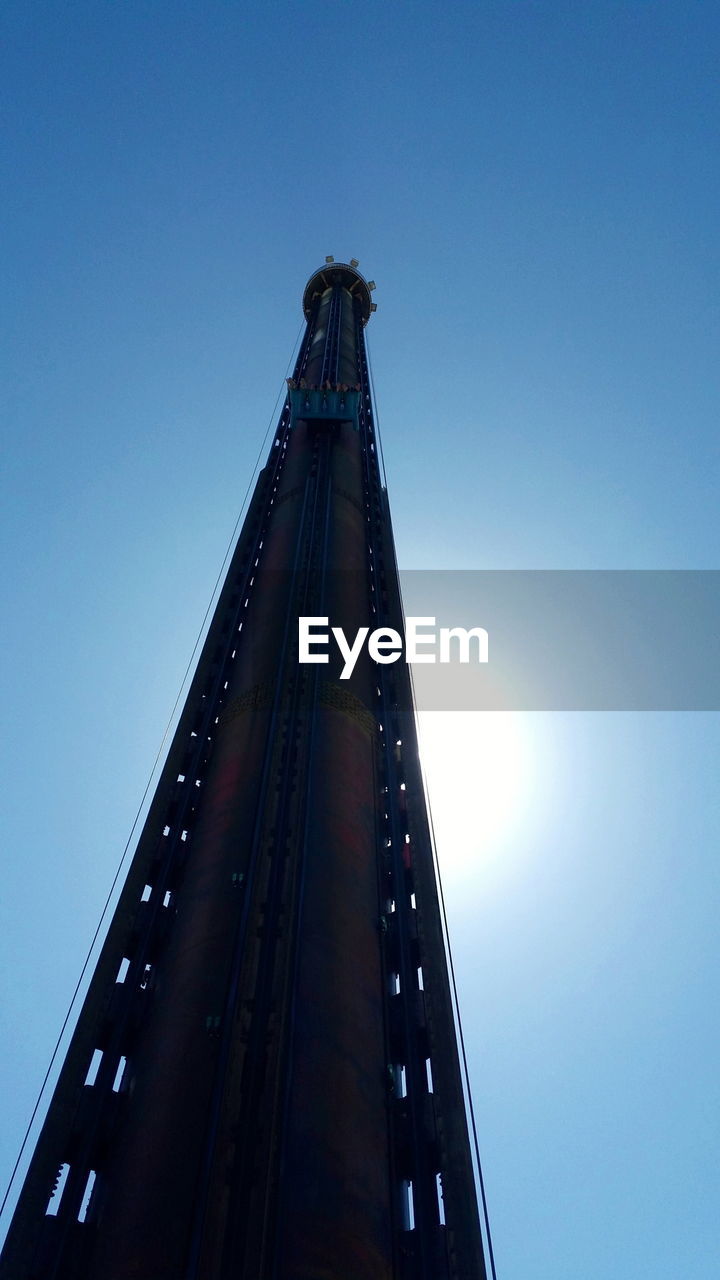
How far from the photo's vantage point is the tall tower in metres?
7.18

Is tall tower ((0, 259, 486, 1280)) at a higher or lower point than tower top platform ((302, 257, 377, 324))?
lower

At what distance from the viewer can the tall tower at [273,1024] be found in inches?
283

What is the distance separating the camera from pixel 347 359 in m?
27.1

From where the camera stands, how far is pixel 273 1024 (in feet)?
27.3

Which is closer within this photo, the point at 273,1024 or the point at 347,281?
the point at 273,1024

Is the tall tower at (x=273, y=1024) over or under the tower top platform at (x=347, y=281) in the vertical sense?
under

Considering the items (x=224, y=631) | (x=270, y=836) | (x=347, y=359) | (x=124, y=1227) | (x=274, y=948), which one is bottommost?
(x=124, y=1227)

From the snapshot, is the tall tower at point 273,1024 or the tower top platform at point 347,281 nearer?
the tall tower at point 273,1024

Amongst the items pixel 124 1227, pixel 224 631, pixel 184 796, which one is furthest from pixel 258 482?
pixel 124 1227

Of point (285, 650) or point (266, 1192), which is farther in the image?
point (285, 650)

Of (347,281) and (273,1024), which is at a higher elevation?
(347,281)

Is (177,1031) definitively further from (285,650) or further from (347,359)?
(347,359)

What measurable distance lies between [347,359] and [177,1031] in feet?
79.4

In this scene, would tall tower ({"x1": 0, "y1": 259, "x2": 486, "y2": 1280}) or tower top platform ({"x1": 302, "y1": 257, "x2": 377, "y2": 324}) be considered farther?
tower top platform ({"x1": 302, "y1": 257, "x2": 377, "y2": 324})
